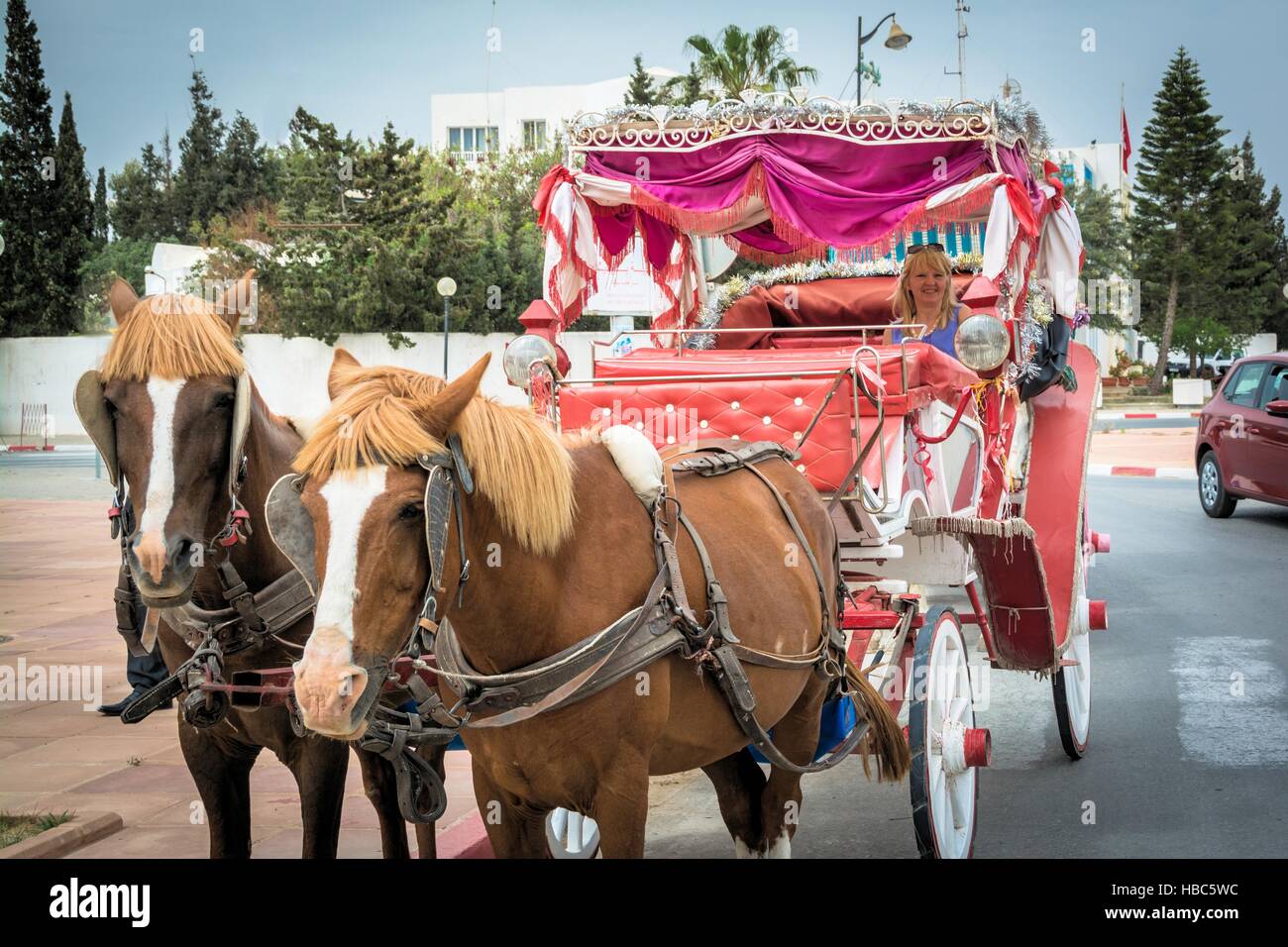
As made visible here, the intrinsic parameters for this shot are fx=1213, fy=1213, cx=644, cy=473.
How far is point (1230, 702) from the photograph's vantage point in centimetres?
720

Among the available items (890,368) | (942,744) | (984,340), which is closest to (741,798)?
(942,744)

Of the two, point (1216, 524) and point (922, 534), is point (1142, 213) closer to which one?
point (1216, 524)

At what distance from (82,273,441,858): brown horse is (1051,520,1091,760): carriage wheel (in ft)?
12.5

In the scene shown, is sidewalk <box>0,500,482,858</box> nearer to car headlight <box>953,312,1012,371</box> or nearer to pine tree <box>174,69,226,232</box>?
car headlight <box>953,312,1012,371</box>

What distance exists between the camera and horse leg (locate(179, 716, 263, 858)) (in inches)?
146

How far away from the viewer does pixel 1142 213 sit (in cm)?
3728

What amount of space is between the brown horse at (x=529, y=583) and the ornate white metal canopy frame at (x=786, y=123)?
8.11 ft

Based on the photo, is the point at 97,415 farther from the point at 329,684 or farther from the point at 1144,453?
the point at 1144,453

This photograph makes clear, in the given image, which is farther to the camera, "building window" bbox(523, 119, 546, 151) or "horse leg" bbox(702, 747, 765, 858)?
"building window" bbox(523, 119, 546, 151)

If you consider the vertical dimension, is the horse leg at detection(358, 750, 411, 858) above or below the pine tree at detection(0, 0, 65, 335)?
below

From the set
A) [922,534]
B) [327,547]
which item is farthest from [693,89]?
[327,547]

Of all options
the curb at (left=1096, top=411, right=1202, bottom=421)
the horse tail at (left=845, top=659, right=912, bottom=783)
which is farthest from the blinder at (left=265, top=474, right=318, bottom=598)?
the curb at (left=1096, top=411, right=1202, bottom=421)
